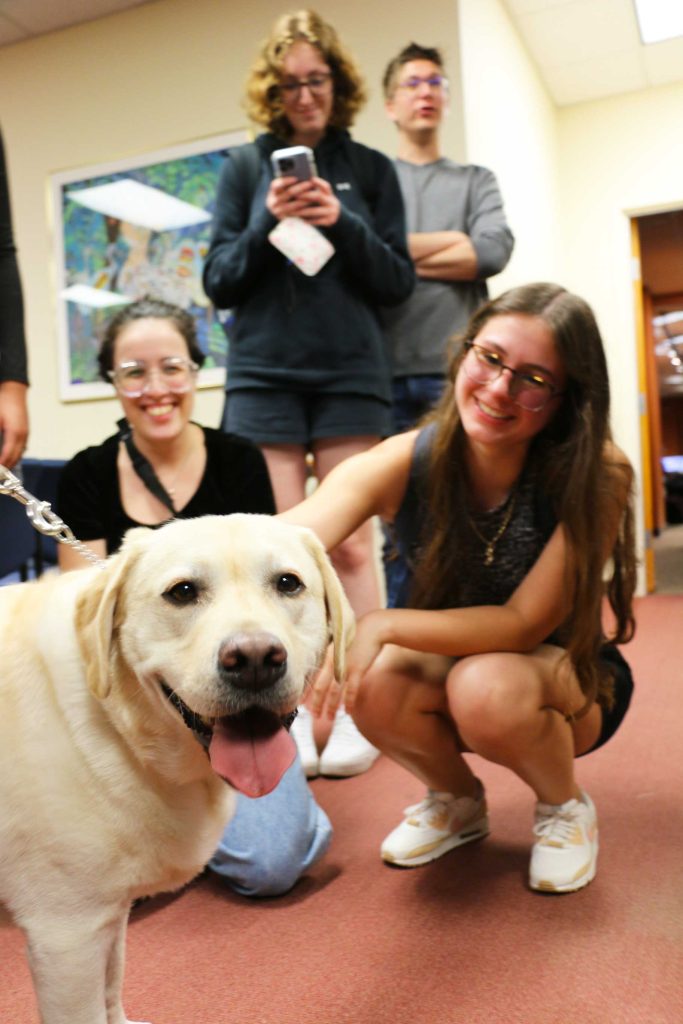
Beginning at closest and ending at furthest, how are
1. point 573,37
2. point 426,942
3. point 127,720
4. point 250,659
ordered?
point 250,659 → point 127,720 → point 426,942 → point 573,37

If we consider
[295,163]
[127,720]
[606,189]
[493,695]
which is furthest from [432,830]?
[606,189]

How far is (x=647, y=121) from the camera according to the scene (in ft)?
18.4

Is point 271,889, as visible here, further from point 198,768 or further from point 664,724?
point 664,724

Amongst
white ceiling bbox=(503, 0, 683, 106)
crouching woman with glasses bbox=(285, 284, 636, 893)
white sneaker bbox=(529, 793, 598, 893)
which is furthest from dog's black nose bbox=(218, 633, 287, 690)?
white ceiling bbox=(503, 0, 683, 106)

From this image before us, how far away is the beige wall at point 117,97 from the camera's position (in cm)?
398

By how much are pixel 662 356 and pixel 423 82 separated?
13.9 m

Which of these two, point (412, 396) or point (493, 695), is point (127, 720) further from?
point (412, 396)

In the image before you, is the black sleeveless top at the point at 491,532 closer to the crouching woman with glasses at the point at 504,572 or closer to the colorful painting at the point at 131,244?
the crouching woman with glasses at the point at 504,572

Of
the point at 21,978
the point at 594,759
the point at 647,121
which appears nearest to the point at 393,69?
the point at 594,759

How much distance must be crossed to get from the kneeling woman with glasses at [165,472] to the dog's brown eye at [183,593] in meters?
0.79

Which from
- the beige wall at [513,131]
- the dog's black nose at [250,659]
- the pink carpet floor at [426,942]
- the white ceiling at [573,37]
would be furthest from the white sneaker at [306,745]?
the white ceiling at [573,37]

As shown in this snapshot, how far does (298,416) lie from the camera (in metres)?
2.33

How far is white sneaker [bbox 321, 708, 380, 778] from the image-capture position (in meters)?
2.31

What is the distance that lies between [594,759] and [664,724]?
365 millimetres
